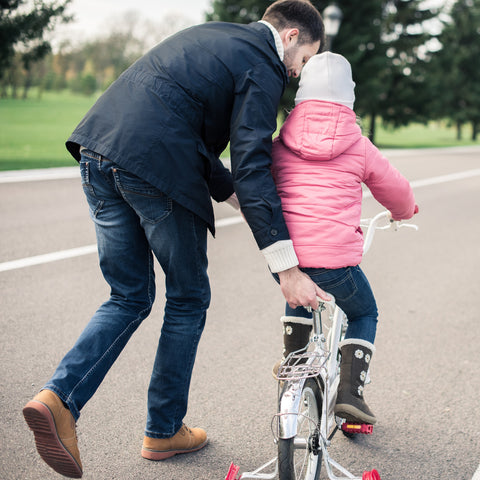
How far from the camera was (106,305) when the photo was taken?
Answer: 2.50m

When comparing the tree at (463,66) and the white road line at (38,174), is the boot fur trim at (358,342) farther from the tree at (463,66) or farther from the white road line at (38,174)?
the tree at (463,66)

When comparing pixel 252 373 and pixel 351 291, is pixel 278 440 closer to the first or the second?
pixel 351 291

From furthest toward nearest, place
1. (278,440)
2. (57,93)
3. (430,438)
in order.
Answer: (57,93)
(430,438)
(278,440)

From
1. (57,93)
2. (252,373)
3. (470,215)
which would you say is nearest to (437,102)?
(470,215)

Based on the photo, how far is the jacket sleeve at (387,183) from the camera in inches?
91.4

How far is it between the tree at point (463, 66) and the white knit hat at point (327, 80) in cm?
4468

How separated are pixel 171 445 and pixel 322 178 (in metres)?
1.37

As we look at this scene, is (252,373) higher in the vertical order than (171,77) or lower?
lower

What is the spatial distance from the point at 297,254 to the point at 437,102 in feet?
121

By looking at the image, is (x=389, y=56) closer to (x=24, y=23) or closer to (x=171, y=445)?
(x=24, y=23)

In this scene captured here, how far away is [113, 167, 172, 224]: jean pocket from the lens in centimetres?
229

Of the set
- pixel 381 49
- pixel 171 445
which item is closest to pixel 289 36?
pixel 171 445

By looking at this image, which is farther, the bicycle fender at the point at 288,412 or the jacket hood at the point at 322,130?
the jacket hood at the point at 322,130

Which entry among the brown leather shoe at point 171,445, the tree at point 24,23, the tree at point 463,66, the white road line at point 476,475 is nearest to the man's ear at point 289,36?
the brown leather shoe at point 171,445
